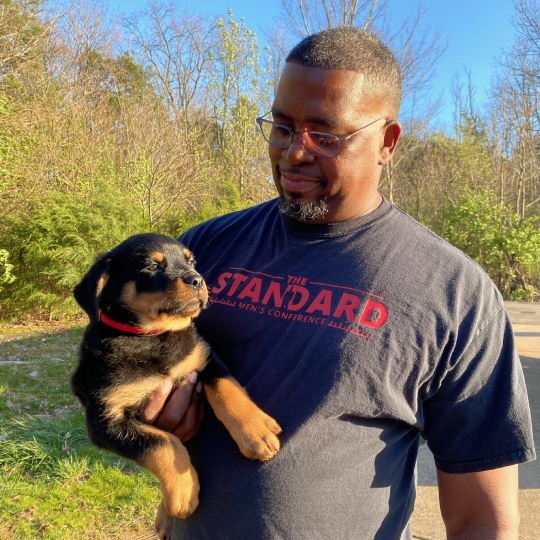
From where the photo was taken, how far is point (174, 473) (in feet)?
5.15

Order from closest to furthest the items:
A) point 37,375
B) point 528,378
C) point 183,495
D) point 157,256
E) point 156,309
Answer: point 183,495 → point 156,309 → point 157,256 → point 528,378 → point 37,375

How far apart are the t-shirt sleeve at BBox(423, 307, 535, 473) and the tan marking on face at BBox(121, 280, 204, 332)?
1.07 metres

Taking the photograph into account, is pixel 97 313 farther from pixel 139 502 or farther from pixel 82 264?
pixel 82 264

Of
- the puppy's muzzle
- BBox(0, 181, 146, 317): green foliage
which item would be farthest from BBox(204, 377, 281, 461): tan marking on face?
BBox(0, 181, 146, 317): green foliage

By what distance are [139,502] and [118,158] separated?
1109 centimetres

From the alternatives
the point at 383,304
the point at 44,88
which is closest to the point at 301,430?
the point at 383,304

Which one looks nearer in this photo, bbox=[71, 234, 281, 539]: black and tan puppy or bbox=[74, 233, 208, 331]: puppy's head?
bbox=[71, 234, 281, 539]: black and tan puppy

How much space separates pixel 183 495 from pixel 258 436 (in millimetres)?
378

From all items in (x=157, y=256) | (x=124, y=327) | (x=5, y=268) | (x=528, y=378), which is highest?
(x=157, y=256)

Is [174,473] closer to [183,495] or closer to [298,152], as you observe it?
[183,495]

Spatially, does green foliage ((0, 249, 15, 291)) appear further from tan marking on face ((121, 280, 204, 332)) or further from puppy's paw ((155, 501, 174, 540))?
puppy's paw ((155, 501, 174, 540))

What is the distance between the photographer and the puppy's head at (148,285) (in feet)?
6.41

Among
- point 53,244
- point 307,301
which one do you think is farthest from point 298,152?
point 53,244

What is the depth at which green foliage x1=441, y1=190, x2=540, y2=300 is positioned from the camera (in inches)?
580
